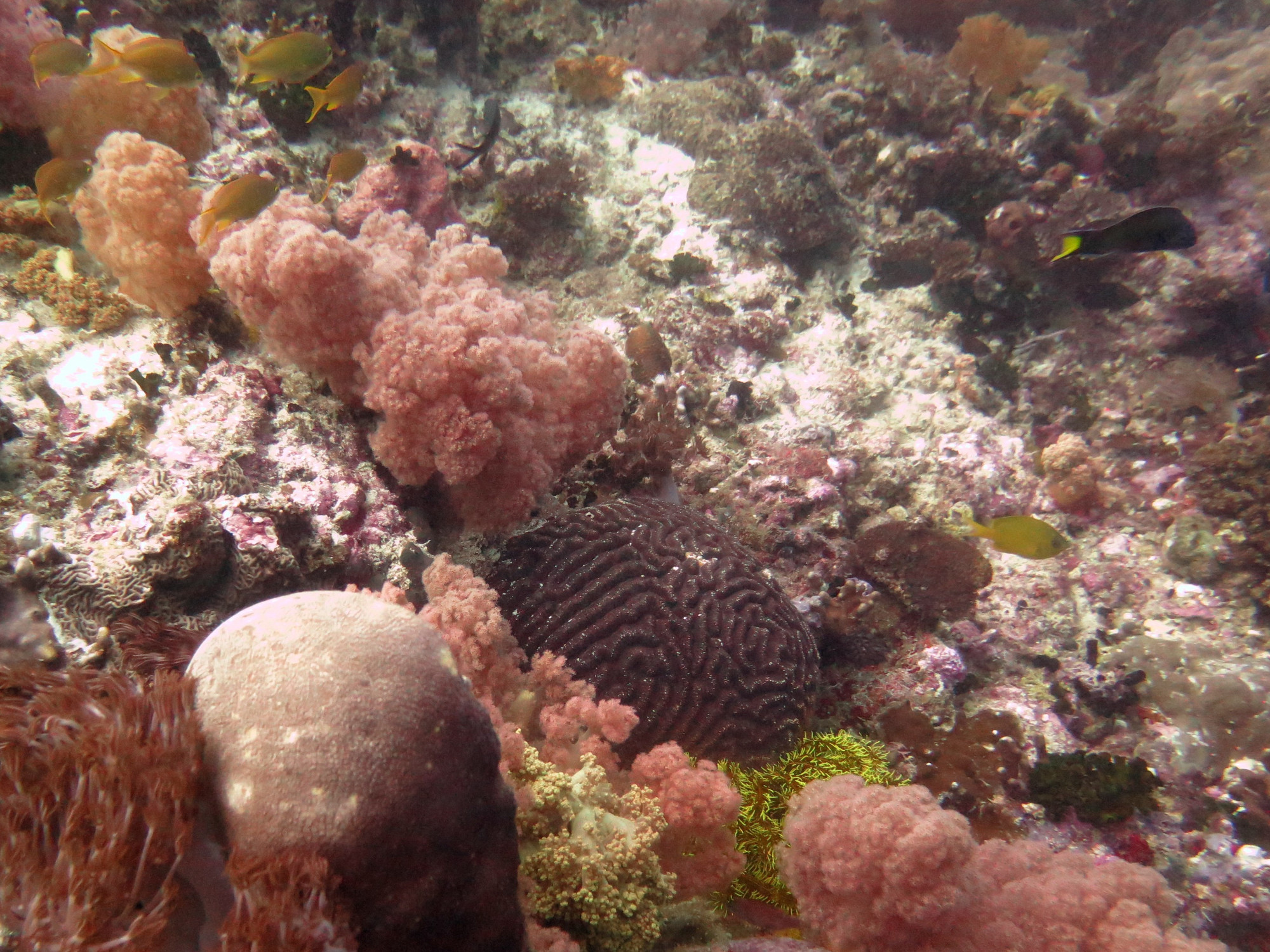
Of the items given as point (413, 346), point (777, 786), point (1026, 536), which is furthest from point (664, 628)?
point (1026, 536)

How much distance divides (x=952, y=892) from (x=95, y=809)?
3.03 metres

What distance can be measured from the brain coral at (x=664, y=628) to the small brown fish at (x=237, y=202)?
2442 mm

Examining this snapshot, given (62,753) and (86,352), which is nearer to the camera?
(62,753)

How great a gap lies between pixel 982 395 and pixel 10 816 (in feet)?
27.2

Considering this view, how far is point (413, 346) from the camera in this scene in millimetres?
3314

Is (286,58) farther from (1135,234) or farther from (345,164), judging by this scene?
(1135,234)

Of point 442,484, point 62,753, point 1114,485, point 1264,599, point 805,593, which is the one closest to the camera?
point 62,753

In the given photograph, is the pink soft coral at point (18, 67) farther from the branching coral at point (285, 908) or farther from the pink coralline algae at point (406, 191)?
the branching coral at point (285, 908)

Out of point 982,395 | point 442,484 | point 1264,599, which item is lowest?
point 442,484

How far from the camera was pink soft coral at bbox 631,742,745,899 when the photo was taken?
3.09 m

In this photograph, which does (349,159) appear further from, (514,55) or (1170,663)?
(1170,663)

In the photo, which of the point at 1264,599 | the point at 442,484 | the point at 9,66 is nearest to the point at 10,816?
the point at 442,484

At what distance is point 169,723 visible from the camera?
1.87 meters

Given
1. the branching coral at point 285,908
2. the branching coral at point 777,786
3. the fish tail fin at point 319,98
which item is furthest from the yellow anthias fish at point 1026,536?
the fish tail fin at point 319,98
